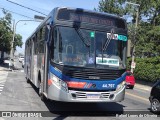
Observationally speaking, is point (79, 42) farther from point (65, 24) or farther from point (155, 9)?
point (155, 9)

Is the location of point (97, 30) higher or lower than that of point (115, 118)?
higher

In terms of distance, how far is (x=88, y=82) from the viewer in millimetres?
10562

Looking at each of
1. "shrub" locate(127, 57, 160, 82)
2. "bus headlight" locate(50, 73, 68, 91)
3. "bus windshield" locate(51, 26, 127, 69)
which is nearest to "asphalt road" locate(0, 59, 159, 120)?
"bus headlight" locate(50, 73, 68, 91)

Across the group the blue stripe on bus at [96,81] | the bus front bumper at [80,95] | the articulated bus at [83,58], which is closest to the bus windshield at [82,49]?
the articulated bus at [83,58]

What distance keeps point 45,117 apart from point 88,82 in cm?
172

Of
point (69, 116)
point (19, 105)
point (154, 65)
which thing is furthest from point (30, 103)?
point (154, 65)

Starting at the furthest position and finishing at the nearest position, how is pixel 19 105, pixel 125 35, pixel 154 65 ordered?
1. pixel 154 65
2. pixel 19 105
3. pixel 125 35

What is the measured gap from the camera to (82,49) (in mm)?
10789

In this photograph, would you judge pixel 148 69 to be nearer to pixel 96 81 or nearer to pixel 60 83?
pixel 96 81

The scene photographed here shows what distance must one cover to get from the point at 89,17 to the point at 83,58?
1515 mm

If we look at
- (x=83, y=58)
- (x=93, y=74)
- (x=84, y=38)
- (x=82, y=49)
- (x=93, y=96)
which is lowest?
(x=93, y=96)

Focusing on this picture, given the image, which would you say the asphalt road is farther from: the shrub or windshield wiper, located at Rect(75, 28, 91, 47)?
the shrub

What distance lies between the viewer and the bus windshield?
35.0 feet

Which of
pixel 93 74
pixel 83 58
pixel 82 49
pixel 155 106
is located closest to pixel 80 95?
pixel 93 74
